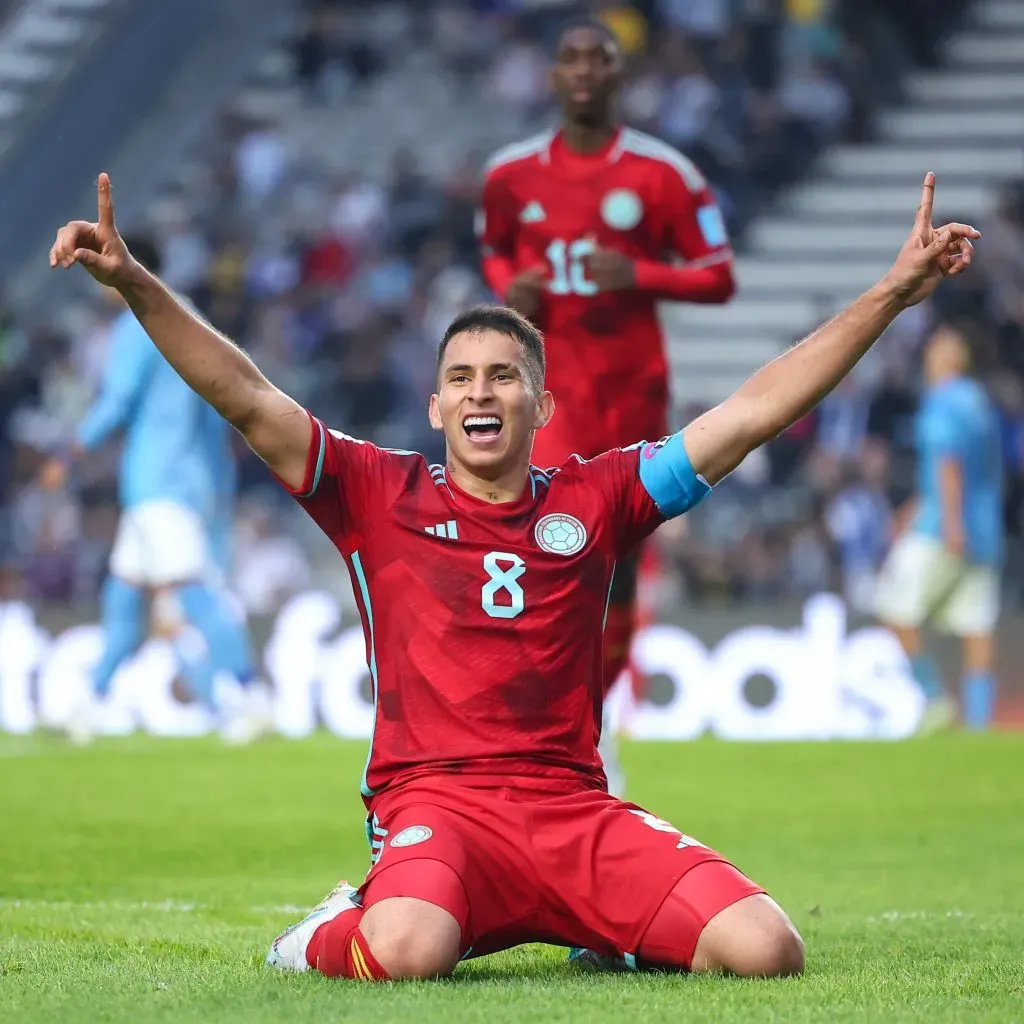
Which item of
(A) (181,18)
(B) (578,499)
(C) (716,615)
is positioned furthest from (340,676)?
(A) (181,18)

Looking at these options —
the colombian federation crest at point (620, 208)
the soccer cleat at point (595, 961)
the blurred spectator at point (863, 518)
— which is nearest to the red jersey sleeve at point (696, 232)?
the colombian federation crest at point (620, 208)

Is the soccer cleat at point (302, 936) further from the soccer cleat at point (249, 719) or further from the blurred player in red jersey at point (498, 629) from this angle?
the soccer cleat at point (249, 719)

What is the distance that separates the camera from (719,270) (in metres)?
7.85

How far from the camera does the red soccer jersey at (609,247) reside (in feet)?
25.6

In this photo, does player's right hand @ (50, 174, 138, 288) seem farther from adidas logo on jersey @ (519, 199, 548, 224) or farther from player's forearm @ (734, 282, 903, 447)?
adidas logo on jersey @ (519, 199, 548, 224)

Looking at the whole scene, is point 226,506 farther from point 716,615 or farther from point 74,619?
point 716,615

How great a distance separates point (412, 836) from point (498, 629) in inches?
20.0

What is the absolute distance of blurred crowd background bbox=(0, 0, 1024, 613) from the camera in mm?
16859

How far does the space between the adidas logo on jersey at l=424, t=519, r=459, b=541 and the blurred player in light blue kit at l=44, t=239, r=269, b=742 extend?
6.91 metres

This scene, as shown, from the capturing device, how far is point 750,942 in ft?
14.7

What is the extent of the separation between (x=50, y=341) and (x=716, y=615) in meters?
8.44

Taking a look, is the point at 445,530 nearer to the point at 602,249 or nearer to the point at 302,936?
the point at 302,936

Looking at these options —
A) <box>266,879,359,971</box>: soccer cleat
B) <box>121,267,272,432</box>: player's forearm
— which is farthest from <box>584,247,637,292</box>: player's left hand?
<box>266,879,359,971</box>: soccer cleat

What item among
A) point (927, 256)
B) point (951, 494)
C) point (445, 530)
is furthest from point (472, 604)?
point (951, 494)
